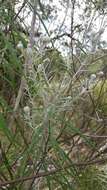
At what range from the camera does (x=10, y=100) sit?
2.03 meters

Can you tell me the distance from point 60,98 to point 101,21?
5.15ft

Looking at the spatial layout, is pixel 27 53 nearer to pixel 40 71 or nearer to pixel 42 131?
pixel 40 71

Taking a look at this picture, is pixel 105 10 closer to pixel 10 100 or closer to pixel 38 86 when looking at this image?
pixel 10 100

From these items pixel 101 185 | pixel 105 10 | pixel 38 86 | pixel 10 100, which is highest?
pixel 105 10

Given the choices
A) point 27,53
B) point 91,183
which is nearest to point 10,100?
point 91,183

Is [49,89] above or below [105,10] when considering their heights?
below

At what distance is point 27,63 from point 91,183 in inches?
35.8

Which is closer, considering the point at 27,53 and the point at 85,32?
the point at 27,53

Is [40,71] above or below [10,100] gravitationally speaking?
above

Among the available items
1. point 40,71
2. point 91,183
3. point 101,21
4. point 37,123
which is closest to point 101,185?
point 91,183

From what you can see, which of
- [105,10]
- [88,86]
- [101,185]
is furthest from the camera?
[105,10]

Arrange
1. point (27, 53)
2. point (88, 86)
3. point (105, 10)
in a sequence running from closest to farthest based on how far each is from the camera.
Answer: point (27, 53) → point (88, 86) → point (105, 10)

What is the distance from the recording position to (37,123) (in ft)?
4.09

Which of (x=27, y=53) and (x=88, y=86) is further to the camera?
(x=88, y=86)
